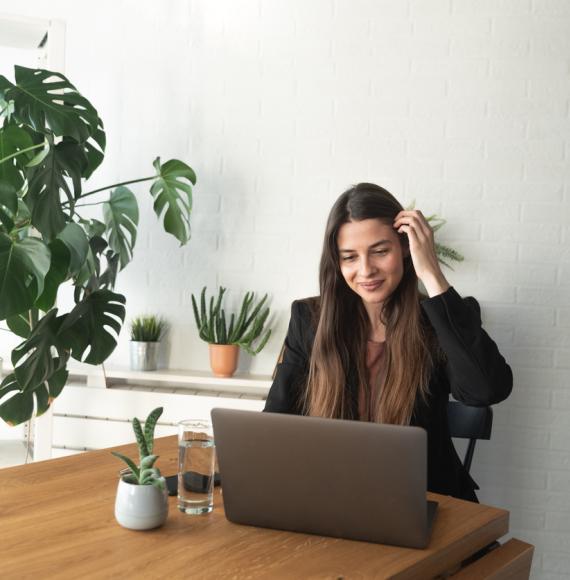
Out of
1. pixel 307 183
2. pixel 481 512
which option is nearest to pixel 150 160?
pixel 307 183

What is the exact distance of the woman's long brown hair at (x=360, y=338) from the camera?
204 cm

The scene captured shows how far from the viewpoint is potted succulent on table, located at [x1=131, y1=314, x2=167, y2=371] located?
136 inches

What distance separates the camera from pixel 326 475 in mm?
1294

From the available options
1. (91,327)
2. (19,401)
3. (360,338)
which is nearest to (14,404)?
(19,401)

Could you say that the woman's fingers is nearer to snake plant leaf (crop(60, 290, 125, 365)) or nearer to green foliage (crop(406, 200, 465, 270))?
green foliage (crop(406, 200, 465, 270))

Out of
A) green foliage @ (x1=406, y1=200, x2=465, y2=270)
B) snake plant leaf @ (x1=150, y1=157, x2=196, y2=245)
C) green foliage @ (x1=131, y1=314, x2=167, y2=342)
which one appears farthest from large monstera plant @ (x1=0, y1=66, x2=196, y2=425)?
green foliage @ (x1=406, y1=200, x2=465, y2=270)

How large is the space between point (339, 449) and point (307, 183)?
89.6 inches

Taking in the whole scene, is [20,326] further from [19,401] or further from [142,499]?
[142,499]

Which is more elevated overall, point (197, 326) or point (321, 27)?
point (321, 27)

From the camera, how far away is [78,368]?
11.6 ft

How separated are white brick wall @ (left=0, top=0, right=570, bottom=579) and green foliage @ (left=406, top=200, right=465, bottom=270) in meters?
0.05

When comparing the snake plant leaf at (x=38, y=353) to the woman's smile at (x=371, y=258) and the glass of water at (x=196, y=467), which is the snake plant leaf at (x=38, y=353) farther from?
the glass of water at (x=196, y=467)

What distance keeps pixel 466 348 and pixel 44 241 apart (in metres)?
1.40

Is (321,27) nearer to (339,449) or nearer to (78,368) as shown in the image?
(78,368)
